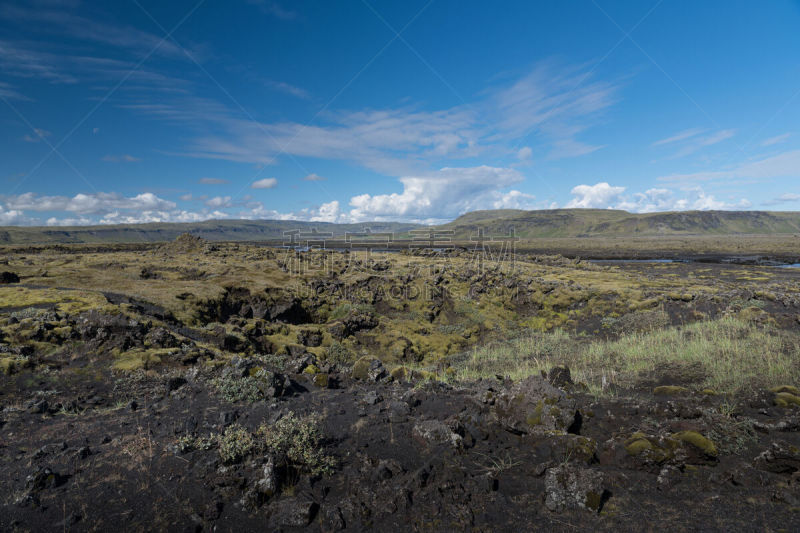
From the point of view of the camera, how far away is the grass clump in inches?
218

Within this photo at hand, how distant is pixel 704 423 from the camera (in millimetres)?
6219

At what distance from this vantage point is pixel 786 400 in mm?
6738

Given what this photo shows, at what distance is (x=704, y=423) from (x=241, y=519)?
7.83 meters

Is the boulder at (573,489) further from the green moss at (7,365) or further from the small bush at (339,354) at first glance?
the green moss at (7,365)

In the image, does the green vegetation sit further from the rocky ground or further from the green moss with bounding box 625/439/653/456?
the green moss with bounding box 625/439/653/456

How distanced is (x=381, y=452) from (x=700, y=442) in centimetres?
511

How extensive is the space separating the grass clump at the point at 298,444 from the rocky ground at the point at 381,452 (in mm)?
32

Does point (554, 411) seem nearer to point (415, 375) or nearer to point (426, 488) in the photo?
point (426, 488)

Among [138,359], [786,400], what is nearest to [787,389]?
[786,400]

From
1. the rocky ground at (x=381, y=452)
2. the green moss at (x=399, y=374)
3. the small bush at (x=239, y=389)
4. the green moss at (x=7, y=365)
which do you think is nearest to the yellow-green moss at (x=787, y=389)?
the rocky ground at (x=381, y=452)

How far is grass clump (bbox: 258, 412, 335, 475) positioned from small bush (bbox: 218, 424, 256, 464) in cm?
25

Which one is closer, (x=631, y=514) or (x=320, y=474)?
(x=631, y=514)

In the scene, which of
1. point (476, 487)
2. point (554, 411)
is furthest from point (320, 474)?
point (554, 411)

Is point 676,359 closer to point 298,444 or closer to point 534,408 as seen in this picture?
point 534,408
